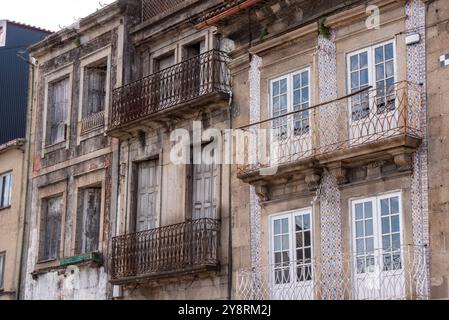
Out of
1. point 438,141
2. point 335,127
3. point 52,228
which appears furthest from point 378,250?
point 52,228

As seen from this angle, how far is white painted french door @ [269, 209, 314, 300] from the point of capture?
1717 centimetres

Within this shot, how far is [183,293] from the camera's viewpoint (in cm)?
1953

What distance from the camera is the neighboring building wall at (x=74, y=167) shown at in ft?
73.5

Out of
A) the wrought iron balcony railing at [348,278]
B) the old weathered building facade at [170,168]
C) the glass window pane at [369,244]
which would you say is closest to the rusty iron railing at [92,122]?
the old weathered building facade at [170,168]

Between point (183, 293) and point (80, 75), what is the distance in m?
7.10

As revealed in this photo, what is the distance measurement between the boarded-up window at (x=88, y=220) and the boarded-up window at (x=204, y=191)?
3.73 metres

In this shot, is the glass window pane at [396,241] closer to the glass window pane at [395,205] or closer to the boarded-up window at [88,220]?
the glass window pane at [395,205]

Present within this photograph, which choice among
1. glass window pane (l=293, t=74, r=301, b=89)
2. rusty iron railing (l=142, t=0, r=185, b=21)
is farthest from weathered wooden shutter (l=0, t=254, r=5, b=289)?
glass window pane (l=293, t=74, r=301, b=89)

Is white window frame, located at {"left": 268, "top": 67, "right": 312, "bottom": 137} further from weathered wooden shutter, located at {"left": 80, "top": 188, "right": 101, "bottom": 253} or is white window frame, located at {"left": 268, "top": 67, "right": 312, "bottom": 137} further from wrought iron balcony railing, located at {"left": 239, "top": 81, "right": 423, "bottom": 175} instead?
weathered wooden shutter, located at {"left": 80, "top": 188, "right": 101, "bottom": 253}

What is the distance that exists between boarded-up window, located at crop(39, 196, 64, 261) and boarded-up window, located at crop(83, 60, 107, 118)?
2.31 metres

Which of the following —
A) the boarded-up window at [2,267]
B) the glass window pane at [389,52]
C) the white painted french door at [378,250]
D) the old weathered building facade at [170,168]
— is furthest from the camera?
the boarded-up window at [2,267]
